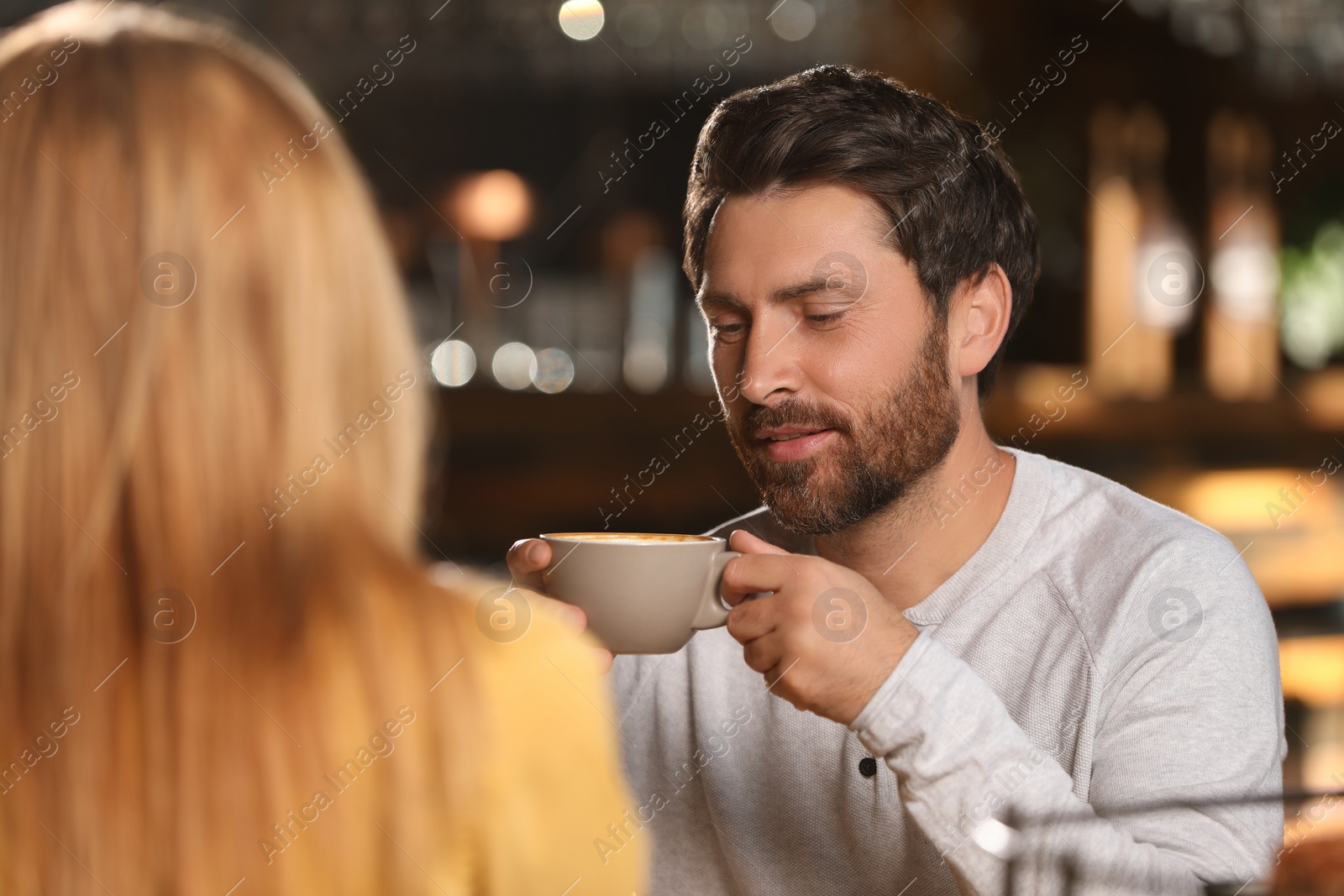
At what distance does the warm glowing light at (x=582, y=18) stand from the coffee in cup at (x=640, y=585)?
4.18 metres

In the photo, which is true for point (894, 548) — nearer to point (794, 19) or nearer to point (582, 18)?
point (794, 19)

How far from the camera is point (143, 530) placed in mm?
602

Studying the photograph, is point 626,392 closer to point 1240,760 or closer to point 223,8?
point 223,8

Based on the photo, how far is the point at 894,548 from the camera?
1.27 m

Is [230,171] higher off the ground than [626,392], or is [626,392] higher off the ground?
[626,392]

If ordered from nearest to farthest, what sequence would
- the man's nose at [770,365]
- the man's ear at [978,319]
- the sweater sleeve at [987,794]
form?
1. the sweater sleeve at [987,794]
2. the man's nose at [770,365]
3. the man's ear at [978,319]

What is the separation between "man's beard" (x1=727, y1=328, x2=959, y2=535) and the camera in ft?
3.94

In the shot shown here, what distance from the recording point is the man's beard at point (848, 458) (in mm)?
1201

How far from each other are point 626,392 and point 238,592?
3.35 m

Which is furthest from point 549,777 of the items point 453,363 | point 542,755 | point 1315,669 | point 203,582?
point 453,363

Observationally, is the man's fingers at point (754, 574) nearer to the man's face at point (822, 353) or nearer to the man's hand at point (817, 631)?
the man's hand at point (817, 631)

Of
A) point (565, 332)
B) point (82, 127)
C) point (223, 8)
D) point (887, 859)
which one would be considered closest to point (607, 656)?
point (887, 859)

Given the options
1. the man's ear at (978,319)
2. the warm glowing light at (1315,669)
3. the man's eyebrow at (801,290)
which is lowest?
the warm glowing light at (1315,669)

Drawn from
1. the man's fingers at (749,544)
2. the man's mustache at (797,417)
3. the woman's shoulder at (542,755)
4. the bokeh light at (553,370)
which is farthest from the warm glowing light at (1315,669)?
the woman's shoulder at (542,755)
